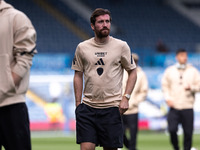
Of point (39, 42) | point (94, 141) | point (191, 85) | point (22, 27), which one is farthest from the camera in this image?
point (39, 42)

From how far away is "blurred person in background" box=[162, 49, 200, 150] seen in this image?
11703mm

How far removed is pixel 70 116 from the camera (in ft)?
68.1

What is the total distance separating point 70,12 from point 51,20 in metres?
1.65

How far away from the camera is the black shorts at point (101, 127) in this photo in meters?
6.84

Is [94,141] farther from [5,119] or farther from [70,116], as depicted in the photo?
[70,116]

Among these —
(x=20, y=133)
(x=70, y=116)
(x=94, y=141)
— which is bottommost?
(x=70, y=116)

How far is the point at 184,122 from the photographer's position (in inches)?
462

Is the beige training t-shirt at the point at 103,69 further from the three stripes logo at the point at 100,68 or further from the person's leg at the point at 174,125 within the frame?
the person's leg at the point at 174,125

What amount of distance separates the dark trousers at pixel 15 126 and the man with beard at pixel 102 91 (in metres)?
2.05

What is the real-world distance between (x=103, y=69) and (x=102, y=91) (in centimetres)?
26

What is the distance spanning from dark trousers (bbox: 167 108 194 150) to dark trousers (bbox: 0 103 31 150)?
713cm

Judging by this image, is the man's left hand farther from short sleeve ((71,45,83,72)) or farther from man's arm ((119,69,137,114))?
short sleeve ((71,45,83,72))

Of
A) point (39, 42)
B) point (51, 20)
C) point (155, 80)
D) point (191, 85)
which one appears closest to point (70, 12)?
point (51, 20)

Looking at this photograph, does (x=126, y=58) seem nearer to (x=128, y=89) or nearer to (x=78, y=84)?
(x=128, y=89)
